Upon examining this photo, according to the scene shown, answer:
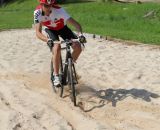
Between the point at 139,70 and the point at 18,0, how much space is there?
110 feet

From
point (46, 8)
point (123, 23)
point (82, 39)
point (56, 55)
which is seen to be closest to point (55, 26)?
point (46, 8)

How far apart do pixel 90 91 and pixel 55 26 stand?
58.0 inches

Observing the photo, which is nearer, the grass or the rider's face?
the rider's face

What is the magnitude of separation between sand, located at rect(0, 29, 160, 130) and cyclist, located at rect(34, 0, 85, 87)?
31.6 inches

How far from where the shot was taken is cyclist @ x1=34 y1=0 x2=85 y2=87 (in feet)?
27.9

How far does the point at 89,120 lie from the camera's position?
740cm

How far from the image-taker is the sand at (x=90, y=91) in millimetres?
7340

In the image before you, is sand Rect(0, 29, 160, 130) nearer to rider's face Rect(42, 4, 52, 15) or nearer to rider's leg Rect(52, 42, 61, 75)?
rider's leg Rect(52, 42, 61, 75)

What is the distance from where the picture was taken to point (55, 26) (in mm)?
9000

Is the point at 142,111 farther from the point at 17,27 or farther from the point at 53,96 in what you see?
the point at 17,27

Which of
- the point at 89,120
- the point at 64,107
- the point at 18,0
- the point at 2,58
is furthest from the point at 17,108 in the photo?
the point at 18,0

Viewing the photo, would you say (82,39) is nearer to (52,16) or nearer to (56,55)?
(56,55)

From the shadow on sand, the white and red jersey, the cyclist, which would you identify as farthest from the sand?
the white and red jersey

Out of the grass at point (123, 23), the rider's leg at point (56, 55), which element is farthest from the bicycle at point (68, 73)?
the grass at point (123, 23)
